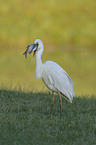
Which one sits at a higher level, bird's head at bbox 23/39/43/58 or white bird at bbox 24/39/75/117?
bird's head at bbox 23/39/43/58

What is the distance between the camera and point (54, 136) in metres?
4.32

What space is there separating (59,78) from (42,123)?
36.1 inches

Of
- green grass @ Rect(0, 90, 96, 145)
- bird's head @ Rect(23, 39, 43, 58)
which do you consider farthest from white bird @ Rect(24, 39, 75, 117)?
green grass @ Rect(0, 90, 96, 145)

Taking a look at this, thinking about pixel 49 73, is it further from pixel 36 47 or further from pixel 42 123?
pixel 42 123

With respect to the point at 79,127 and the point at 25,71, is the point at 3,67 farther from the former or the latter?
the point at 79,127

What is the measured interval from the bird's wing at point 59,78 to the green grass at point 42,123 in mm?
503

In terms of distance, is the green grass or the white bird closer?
the green grass

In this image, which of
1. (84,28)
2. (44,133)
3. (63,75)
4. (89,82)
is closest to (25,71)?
(89,82)

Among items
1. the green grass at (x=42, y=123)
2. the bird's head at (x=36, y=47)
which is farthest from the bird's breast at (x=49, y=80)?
the green grass at (x=42, y=123)

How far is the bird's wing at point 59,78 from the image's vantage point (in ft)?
17.2

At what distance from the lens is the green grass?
13.7 ft

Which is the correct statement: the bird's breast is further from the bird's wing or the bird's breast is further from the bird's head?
the bird's head

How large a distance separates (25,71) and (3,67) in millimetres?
1707

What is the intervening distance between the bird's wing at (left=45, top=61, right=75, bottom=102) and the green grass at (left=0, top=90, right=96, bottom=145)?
0.50 metres
